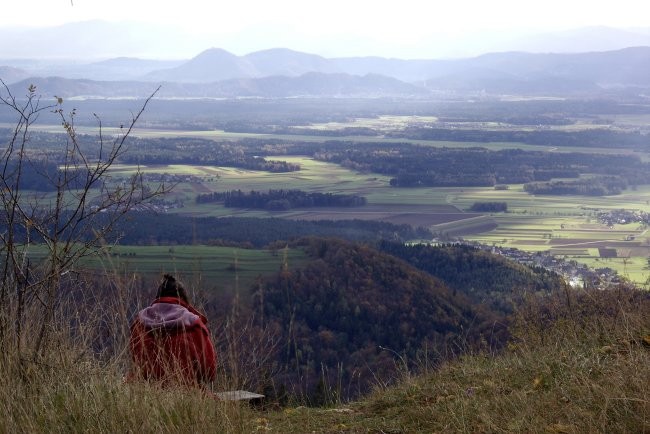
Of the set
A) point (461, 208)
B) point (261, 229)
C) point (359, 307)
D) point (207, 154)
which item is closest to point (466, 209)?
point (461, 208)

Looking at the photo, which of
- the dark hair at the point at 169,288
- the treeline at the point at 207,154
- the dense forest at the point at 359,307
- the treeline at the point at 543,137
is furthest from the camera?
the treeline at the point at 543,137

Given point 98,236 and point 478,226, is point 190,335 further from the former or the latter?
point 478,226

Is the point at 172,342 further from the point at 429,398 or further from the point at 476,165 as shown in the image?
the point at 476,165

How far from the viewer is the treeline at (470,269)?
24.3m

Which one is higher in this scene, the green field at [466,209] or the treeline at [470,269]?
the green field at [466,209]

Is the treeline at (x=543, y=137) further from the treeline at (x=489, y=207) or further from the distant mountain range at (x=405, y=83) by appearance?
the distant mountain range at (x=405, y=83)

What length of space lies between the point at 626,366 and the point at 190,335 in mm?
2479

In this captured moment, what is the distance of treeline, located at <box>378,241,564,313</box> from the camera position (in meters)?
24.3

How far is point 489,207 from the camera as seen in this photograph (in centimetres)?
4262

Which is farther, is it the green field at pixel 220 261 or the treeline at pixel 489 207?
the treeline at pixel 489 207

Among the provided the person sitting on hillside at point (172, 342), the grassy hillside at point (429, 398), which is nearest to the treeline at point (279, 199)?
the grassy hillside at point (429, 398)

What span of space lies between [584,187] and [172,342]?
4675 centimetres

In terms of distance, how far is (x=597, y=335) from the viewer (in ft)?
17.3

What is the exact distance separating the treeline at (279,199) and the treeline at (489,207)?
663cm
